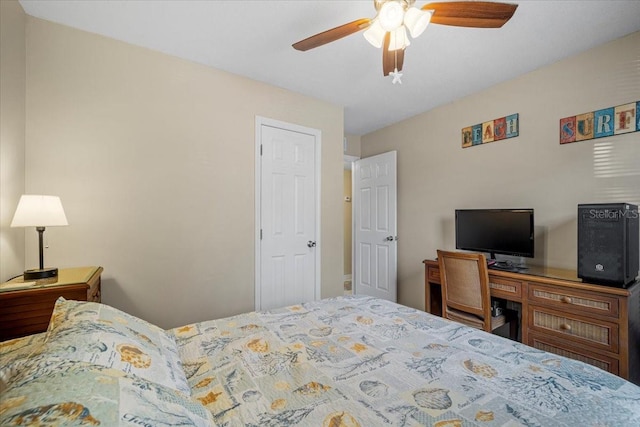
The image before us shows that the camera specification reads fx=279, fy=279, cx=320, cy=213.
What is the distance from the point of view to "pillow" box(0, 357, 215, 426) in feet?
1.57

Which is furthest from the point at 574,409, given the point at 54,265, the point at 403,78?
the point at 54,265

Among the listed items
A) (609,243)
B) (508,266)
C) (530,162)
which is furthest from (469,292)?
(530,162)

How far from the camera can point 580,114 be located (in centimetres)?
222

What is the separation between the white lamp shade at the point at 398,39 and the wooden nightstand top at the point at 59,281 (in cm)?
212

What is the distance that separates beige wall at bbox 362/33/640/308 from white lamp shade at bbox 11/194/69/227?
329 cm

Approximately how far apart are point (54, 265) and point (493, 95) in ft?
12.8

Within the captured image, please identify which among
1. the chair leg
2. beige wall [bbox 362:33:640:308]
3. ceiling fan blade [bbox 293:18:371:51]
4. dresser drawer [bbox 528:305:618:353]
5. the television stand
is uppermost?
ceiling fan blade [bbox 293:18:371:51]

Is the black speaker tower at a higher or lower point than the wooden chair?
higher

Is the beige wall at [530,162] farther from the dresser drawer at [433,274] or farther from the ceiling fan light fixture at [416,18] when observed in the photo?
the ceiling fan light fixture at [416,18]

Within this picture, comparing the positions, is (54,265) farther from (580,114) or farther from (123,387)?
(580,114)

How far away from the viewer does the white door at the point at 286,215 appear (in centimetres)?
273

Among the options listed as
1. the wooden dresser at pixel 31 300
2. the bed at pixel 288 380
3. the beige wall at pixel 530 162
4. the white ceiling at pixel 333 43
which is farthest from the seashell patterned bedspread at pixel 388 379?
the white ceiling at pixel 333 43

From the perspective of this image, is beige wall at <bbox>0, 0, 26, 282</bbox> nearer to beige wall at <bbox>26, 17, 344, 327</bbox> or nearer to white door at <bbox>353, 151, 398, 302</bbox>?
beige wall at <bbox>26, 17, 344, 327</bbox>

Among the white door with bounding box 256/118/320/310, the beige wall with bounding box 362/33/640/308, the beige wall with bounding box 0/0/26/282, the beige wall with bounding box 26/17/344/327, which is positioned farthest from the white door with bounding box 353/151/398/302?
the beige wall with bounding box 0/0/26/282
